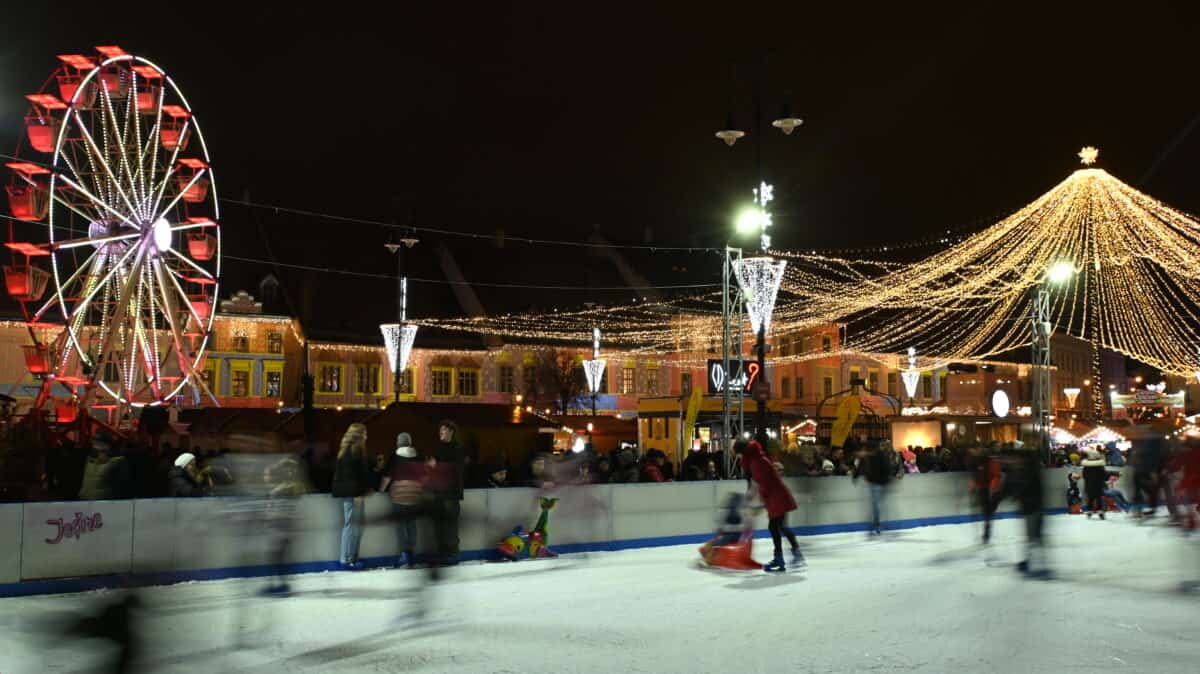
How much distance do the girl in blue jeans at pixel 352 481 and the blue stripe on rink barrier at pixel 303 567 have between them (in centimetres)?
63

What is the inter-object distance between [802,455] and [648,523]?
A: 3.41 meters

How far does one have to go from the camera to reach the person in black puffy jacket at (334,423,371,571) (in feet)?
38.4

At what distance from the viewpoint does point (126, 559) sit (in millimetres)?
11773

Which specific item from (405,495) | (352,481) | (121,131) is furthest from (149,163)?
(405,495)

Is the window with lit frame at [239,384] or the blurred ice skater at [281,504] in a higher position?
the window with lit frame at [239,384]

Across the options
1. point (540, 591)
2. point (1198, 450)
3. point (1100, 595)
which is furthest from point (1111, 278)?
point (540, 591)

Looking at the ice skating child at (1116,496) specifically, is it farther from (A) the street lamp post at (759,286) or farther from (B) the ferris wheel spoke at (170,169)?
(B) the ferris wheel spoke at (170,169)

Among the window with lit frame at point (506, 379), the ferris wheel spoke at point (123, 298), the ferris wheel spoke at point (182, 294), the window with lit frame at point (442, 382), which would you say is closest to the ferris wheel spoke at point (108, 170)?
the ferris wheel spoke at point (123, 298)

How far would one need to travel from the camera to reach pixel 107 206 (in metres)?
25.7

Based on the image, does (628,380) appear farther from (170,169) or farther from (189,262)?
(170,169)

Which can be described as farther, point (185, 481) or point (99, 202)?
point (99, 202)

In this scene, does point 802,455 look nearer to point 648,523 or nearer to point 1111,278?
point 648,523

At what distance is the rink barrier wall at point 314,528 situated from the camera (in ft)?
37.0

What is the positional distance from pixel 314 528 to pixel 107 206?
1573cm
